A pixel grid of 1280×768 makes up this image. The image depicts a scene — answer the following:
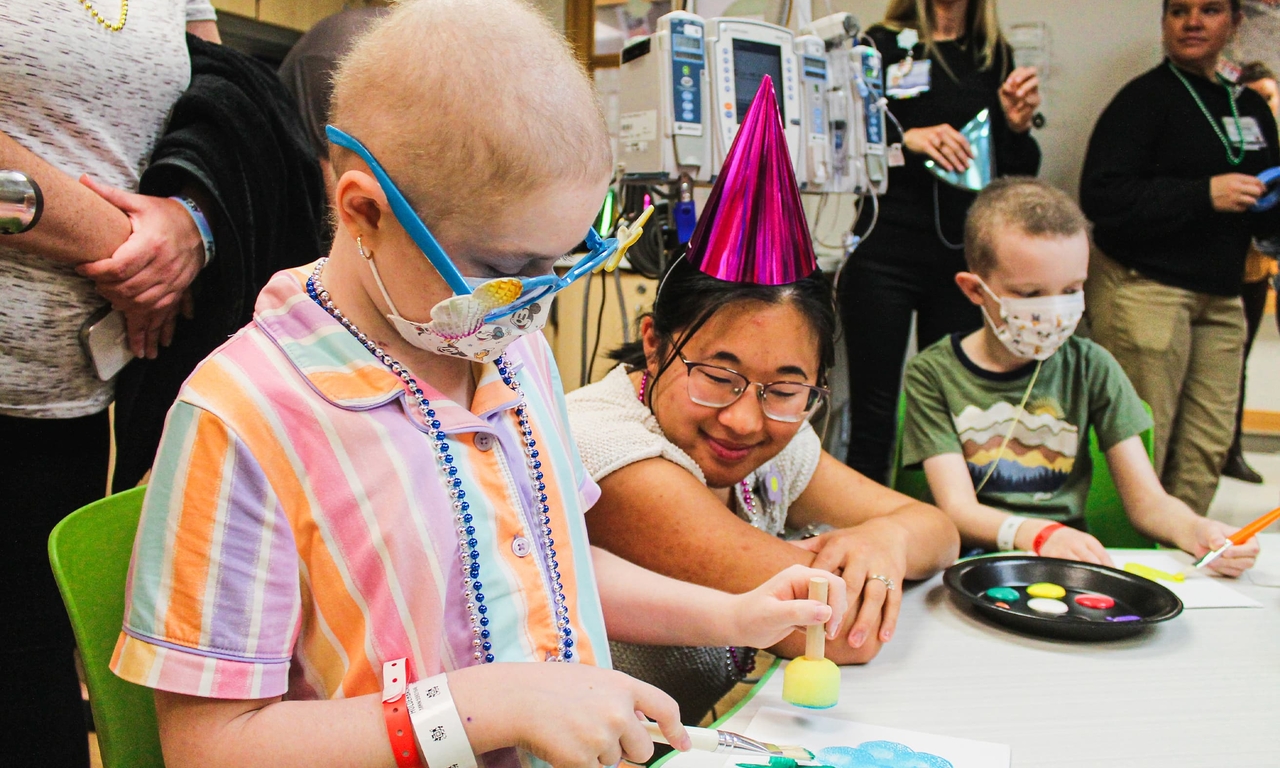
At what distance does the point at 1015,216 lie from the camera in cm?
178

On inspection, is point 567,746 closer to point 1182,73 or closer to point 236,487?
point 236,487

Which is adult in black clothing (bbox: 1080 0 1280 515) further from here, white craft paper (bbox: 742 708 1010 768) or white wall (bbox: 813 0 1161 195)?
white craft paper (bbox: 742 708 1010 768)

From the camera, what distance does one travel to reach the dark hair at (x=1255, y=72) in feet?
10.5

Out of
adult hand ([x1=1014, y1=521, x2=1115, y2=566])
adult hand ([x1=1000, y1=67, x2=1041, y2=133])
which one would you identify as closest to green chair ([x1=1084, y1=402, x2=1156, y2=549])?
adult hand ([x1=1014, y1=521, x2=1115, y2=566])

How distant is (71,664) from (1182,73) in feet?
10.3

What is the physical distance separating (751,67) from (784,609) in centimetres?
133

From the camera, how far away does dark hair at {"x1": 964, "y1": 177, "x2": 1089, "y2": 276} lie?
173 cm

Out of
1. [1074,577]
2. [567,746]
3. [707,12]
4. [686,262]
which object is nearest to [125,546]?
[567,746]

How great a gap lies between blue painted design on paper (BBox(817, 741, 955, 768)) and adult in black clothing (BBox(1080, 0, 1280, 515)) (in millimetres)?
2412

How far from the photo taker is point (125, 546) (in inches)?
30.5

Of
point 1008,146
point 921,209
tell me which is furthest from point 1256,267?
point 921,209

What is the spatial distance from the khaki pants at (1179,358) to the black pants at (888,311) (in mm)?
672

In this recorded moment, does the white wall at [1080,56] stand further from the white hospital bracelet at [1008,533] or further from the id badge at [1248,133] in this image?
the white hospital bracelet at [1008,533]

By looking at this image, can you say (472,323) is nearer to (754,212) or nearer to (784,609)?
(784,609)
